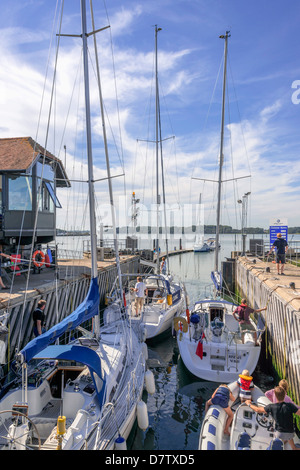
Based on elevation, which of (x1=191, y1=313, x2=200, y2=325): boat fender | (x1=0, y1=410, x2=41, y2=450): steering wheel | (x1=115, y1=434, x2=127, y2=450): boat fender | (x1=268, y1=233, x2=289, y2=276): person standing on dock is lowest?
(x1=115, y1=434, x2=127, y2=450): boat fender

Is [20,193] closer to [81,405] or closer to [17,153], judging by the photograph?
[17,153]

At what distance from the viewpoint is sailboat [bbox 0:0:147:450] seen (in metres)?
5.16

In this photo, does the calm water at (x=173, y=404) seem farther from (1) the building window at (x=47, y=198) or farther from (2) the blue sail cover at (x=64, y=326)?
(1) the building window at (x=47, y=198)

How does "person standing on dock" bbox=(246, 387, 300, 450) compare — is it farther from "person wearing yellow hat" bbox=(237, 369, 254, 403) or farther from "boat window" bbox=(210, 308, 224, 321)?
"boat window" bbox=(210, 308, 224, 321)

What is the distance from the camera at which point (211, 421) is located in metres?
5.93

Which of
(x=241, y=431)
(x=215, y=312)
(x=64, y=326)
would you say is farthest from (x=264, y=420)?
(x=215, y=312)

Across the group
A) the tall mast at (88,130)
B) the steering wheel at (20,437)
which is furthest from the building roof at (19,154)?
the steering wheel at (20,437)

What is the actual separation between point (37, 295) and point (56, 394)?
496 cm

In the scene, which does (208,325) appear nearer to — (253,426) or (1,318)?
(253,426)

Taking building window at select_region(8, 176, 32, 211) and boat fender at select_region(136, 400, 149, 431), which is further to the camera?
building window at select_region(8, 176, 32, 211)

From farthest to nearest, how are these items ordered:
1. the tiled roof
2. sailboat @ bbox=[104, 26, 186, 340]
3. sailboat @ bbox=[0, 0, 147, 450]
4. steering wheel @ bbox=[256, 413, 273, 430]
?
the tiled roof → sailboat @ bbox=[104, 26, 186, 340] → steering wheel @ bbox=[256, 413, 273, 430] → sailboat @ bbox=[0, 0, 147, 450]

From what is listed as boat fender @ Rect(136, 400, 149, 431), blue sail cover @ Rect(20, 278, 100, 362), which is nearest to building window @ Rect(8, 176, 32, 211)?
blue sail cover @ Rect(20, 278, 100, 362)
